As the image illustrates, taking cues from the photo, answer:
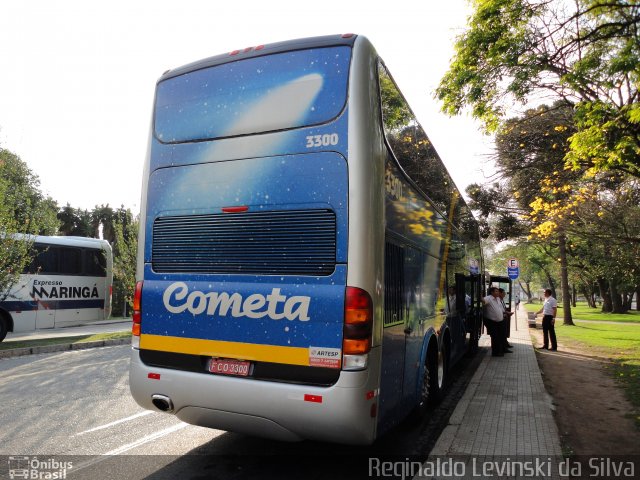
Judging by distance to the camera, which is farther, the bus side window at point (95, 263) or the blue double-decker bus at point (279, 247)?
the bus side window at point (95, 263)

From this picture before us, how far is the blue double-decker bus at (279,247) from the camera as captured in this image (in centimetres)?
400

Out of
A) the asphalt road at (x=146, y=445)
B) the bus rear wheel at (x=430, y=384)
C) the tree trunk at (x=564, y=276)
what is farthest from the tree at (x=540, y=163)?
the asphalt road at (x=146, y=445)

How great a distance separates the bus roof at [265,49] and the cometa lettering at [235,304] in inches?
90.1

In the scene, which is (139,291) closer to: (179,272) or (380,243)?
(179,272)

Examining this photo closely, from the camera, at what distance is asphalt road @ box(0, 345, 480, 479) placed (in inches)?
177

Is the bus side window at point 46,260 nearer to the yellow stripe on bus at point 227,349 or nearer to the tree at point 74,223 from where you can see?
the yellow stripe on bus at point 227,349

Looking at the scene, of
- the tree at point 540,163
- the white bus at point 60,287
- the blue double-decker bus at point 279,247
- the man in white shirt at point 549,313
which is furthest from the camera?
the white bus at point 60,287

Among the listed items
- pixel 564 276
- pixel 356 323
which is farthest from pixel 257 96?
pixel 564 276

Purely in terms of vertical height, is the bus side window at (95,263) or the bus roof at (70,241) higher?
the bus roof at (70,241)

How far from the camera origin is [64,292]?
59.4ft

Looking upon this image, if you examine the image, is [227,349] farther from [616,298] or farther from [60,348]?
[616,298]

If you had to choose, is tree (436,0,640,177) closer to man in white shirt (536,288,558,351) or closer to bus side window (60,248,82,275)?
man in white shirt (536,288,558,351)

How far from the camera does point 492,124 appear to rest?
983 centimetres

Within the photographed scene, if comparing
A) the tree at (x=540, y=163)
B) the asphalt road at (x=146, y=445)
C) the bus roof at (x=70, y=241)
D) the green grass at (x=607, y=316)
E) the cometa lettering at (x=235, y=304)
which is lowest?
the green grass at (x=607, y=316)
